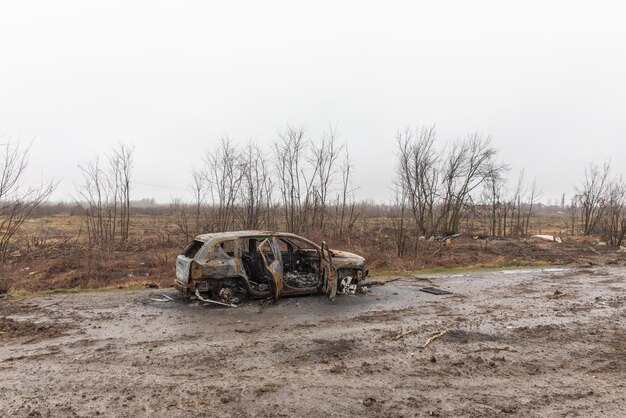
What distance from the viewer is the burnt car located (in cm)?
900

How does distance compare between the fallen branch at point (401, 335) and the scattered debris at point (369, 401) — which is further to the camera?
the fallen branch at point (401, 335)

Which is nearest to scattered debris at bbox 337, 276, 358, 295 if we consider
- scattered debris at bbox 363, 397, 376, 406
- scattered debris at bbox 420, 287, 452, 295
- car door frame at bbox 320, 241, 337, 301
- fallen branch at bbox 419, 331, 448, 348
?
car door frame at bbox 320, 241, 337, 301

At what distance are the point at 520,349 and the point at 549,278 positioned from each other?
8.77 meters

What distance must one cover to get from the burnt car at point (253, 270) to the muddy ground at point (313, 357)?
35cm

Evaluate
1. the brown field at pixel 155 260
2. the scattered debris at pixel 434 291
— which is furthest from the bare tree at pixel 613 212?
the scattered debris at pixel 434 291

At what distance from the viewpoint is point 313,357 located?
5977 mm

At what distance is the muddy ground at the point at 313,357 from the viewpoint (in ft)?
14.8

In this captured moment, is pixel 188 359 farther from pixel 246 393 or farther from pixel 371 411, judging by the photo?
pixel 371 411

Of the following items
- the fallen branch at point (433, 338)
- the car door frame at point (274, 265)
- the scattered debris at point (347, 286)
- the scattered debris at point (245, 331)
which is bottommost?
the scattered debris at point (245, 331)

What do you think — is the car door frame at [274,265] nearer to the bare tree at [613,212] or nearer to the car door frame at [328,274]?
the car door frame at [328,274]

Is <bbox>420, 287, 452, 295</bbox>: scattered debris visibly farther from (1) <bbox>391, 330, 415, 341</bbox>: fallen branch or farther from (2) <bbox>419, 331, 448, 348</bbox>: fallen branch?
(1) <bbox>391, 330, 415, 341</bbox>: fallen branch

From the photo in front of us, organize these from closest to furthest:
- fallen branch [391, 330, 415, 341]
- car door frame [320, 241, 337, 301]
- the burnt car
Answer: fallen branch [391, 330, 415, 341] → the burnt car → car door frame [320, 241, 337, 301]

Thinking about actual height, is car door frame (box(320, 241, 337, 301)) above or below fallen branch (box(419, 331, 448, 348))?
above

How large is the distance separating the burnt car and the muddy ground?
1.15 ft
